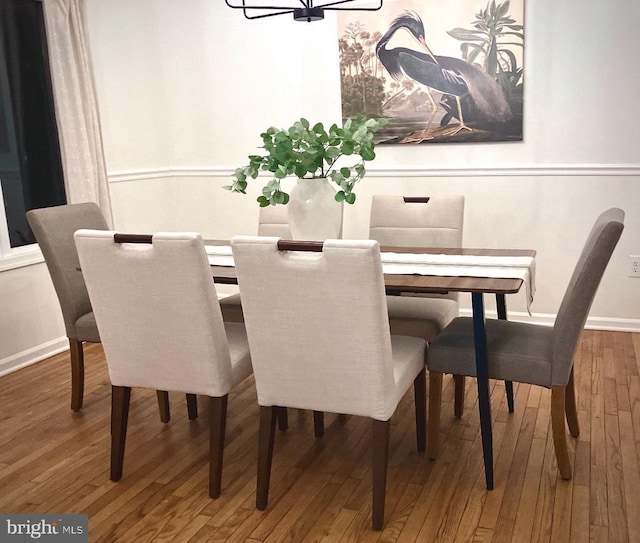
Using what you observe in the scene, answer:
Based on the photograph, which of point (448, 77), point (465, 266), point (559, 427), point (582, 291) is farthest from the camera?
point (448, 77)

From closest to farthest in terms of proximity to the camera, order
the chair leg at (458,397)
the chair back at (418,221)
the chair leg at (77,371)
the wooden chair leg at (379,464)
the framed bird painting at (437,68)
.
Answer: the wooden chair leg at (379,464) → the chair leg at (458,397) → the chair leg at (77,371) → the chair back at (418,221) → the framed bird painting at (437,68)

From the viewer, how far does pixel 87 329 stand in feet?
10.2

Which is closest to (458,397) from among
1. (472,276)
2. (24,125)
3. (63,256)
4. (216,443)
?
(472,276)

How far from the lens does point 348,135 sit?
2.72 meters

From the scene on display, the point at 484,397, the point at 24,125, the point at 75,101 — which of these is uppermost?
the point at 75,101

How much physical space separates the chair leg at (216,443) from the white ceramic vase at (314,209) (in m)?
0.81

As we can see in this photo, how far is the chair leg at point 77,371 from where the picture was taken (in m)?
3.18

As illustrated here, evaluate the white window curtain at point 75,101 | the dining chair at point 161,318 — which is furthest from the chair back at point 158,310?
the white window curtain at point 75,101

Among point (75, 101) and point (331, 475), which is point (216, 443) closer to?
point (331, 475)

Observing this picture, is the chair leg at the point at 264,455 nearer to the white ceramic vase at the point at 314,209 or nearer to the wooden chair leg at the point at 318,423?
the wooden chair leg at the point at 318,423

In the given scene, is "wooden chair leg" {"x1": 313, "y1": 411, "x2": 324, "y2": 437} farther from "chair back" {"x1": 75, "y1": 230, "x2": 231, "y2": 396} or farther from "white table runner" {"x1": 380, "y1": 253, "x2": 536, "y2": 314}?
"white table runner" {"x1": 380, "y1": 253, "x2": 536, "y2": 314}

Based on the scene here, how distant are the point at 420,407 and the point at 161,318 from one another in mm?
1064

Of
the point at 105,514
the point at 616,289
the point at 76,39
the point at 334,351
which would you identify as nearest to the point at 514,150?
the point at 616,289

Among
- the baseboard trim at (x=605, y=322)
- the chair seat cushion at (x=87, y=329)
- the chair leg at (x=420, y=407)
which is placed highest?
the chair seat cushion at (x=87, y=329)
